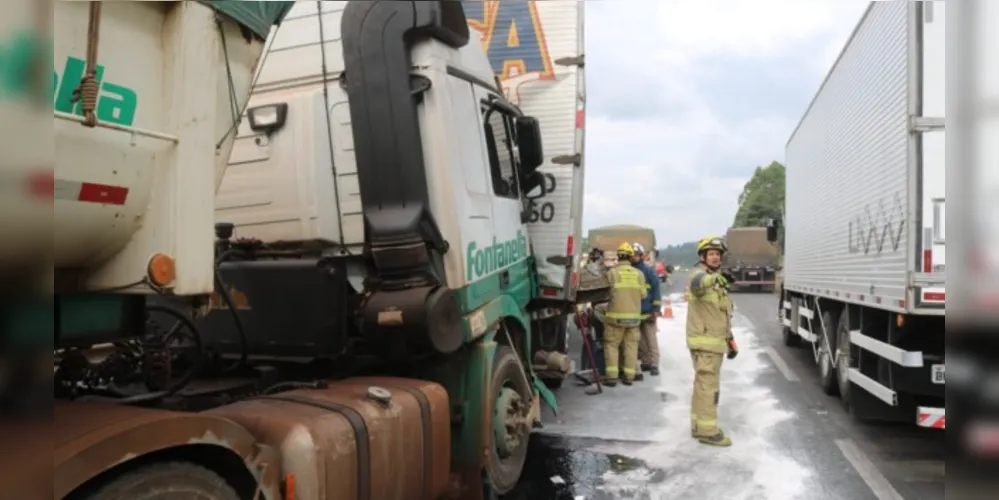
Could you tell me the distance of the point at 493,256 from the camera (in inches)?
169

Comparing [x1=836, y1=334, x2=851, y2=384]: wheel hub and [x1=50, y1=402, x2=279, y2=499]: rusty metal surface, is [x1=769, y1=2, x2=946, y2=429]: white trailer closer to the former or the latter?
[x1=836, y1=334, x2=851, y2=384]: wheel hub

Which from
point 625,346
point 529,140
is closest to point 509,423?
point 529,140

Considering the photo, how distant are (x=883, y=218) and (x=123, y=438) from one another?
5478 mm

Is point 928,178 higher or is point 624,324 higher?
point 928,178

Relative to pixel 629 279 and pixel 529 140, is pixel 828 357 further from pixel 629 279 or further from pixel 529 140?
pixel 529 140

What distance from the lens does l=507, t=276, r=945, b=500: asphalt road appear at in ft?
15.5

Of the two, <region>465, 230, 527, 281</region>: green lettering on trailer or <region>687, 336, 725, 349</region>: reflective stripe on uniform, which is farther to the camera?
<region>687, 336, 725, 349</region>: reflective stripe on uniform

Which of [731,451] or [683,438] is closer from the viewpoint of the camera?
[731,451]

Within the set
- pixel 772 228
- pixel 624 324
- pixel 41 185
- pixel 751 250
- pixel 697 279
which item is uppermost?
pixel 772 228

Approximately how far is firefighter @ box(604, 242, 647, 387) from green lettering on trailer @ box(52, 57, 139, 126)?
718 centimetres

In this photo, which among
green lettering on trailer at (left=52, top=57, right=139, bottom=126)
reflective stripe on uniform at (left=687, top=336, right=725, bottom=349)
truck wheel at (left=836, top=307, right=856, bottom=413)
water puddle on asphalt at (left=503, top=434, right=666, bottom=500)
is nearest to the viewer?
green lettering on trailer at (left=52, top=57, right=139, bottom=126)

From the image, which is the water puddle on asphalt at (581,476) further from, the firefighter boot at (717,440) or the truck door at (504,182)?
the truck door at (504,182)

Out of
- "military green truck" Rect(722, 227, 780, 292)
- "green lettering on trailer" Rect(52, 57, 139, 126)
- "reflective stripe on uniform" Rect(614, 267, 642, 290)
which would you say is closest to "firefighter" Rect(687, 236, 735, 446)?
"reflective stripe on uniform" Rect(614, 267, 642, 290)

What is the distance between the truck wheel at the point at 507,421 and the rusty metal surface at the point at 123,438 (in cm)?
185
